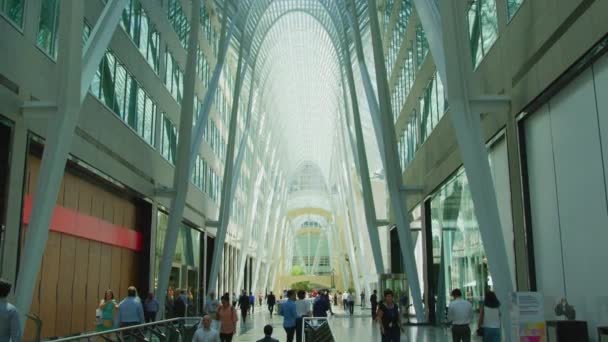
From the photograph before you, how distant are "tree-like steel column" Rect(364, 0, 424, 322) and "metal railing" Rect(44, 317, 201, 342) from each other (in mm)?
11604

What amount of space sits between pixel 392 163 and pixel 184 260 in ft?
50.6

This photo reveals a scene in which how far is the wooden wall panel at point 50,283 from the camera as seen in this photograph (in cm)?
1762

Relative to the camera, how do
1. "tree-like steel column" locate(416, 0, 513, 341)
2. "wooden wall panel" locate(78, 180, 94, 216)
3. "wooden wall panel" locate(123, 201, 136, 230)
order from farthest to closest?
"wooden wall panel" locate(123, 201, 136, 230)
"wooden wall panel" locate(78, 180, 94, 216)
"tree-like steel column" locate(416, 0, 513, 341)

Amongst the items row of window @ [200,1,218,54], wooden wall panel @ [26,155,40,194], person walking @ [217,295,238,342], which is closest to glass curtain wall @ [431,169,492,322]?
person walking @ [217,295,238,342]

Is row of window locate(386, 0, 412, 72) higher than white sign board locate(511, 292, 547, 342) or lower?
higher

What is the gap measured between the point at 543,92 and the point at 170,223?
51.2 ft

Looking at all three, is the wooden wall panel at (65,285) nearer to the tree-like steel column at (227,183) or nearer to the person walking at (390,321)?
the person walking at (390,321)

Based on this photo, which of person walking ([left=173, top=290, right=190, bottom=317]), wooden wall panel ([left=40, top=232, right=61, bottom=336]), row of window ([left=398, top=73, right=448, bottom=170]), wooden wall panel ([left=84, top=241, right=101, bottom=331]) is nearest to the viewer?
wooden wall panel ([left=40, top=232, right=61, bottom=336])

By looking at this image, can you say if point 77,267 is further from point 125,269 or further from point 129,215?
point 129,215

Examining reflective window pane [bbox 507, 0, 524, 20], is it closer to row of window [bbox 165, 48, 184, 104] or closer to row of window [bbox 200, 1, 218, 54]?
row of window [bbox 165, 48, 184, 104]

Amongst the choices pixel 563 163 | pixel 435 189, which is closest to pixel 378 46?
pixel 435 189

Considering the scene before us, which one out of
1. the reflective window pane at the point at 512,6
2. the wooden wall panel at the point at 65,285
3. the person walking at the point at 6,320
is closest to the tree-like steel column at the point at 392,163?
the reflective window pane at the point at 512,6

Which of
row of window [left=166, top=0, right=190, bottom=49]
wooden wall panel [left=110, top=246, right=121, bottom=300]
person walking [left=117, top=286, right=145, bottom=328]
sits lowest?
person walking [left=117, top=286, right=145, bottom=328]

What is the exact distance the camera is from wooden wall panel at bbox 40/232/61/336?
17625 millimetres
